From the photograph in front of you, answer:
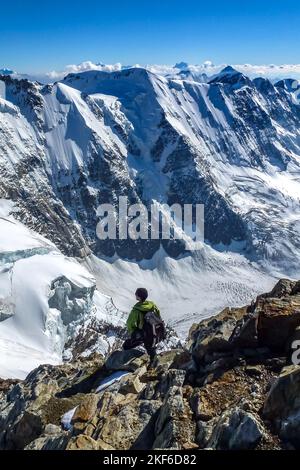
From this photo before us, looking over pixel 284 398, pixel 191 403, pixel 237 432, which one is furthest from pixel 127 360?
pixel 237 432

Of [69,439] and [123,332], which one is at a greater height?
[69,439]

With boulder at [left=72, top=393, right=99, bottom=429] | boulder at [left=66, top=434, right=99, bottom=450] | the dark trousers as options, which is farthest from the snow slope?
boulder at [left=66, top=434, right=99, bottom=450]

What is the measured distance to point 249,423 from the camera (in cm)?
1595

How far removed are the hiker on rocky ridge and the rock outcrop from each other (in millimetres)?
1137

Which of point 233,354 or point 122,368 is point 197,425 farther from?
point 122,368

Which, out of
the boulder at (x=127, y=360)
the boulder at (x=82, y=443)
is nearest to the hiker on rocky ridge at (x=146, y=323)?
the boulder at (x=127, y=360)

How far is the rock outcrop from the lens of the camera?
53.7 feet

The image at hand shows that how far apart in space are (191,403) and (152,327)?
8621 mm

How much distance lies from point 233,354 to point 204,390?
2.96 meters

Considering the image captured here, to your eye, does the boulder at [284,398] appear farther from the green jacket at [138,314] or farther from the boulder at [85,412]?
the green jacket at [138,314]

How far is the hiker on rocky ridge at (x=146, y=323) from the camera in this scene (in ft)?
90.8

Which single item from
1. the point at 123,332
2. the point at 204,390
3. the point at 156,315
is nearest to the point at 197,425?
the point at 204,390
